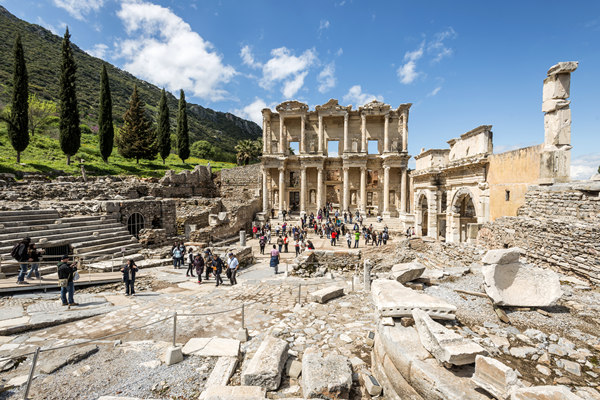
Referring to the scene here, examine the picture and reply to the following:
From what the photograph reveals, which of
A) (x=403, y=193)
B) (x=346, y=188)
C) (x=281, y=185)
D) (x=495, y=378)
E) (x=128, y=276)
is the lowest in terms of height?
(x=128, y=276)

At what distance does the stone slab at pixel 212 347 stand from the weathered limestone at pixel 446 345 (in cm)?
339

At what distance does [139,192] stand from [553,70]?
90.4ft

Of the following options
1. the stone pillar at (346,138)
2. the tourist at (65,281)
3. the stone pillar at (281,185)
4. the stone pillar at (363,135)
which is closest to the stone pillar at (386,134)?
the stone pillar at (363,135)

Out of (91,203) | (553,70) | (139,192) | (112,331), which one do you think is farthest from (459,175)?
(139,192)

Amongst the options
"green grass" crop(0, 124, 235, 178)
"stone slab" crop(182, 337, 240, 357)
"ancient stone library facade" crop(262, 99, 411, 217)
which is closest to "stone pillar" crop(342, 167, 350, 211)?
"ancient stone library facade" crop(262, 99, 411, 217)

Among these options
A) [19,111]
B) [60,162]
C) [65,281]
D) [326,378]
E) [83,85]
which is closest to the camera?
[326,378]

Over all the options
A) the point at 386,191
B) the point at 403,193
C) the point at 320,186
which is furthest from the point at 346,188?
the point at 403,193

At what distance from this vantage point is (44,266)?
10031 mm

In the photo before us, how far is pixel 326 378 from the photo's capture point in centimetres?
390

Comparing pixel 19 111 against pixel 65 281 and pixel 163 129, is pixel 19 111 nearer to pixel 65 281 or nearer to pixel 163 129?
pixel 163 129

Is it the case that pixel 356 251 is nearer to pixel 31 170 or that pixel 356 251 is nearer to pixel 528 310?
pixel 528 310

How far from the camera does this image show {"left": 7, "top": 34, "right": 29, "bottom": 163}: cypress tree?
75.7 ft

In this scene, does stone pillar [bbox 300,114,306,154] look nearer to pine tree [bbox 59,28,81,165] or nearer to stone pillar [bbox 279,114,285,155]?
stone pillar [bbox 279,114,285,155]

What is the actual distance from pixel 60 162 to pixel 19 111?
5.27 m
